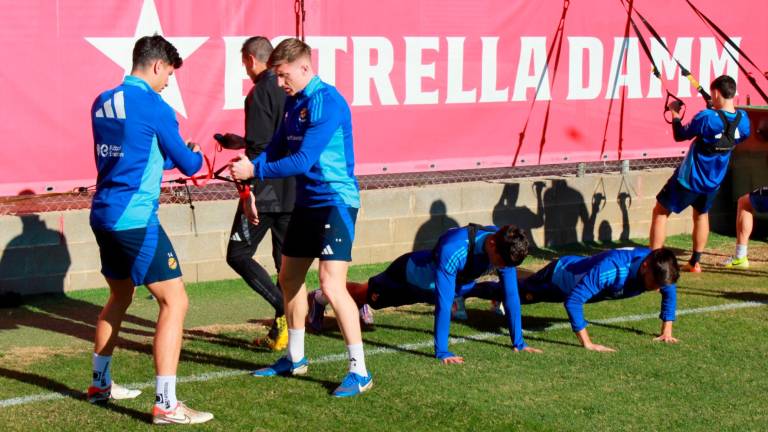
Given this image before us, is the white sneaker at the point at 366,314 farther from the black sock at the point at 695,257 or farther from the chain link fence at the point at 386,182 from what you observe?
the black sock at the point at 695,257

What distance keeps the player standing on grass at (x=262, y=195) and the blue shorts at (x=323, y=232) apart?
0.95 metres

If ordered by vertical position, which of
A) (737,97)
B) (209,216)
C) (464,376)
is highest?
(737,97)

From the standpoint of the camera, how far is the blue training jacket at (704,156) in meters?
10.8

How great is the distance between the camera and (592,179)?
41.9 feet

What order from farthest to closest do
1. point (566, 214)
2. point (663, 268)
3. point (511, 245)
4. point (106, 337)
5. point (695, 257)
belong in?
1. point (566, 214)
2. point (695, 257)
3. point (663, 268)
4. point (511, 245)
5. point (106, 337)

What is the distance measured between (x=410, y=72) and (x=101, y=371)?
5.82 meters

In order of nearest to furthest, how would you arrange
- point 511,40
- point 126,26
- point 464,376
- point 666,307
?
1. point 464,376
2. point 666,307
3. point 126,26
4. point 511,40

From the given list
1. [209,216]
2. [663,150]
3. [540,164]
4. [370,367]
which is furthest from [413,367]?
[663,150]

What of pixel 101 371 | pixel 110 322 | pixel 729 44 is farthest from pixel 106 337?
pixel 729 44

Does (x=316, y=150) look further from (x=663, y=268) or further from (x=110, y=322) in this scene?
(x=663, y=268)

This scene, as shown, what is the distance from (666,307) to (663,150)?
5612 mm

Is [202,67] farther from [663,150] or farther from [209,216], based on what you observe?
[663,150]

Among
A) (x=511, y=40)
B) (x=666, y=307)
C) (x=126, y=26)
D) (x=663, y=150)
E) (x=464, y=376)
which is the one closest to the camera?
(x=464, y=376)

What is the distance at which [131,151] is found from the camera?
19.8 feet
